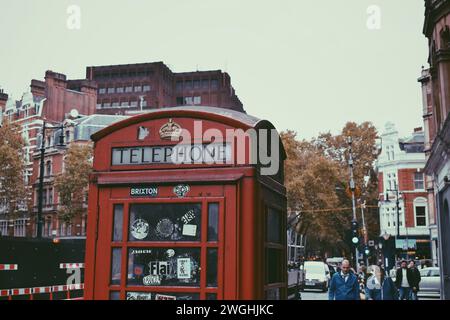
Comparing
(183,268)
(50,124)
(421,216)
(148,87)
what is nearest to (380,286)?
(183,268)

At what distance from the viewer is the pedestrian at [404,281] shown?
A: 509 inches

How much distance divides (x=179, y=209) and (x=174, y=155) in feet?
1.72

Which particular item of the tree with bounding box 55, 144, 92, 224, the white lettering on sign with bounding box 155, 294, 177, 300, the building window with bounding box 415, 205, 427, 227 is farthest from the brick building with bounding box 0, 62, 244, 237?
the white lettering on sign with bounding box 155, 294, 177, 300

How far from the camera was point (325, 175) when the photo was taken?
113 ft

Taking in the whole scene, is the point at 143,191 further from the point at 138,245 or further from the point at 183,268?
the point at 183,268

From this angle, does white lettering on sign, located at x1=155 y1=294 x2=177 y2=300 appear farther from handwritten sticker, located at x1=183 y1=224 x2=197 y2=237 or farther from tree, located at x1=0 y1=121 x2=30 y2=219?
tree, located at x1=0 y1=121 x2=30 y2=219

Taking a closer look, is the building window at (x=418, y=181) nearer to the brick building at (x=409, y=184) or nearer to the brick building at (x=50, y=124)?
the brick building at (x=409, y=184)

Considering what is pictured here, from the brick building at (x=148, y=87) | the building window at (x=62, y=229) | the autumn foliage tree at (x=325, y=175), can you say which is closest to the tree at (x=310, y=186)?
the autumn foliage tree at (x=325, y=175)

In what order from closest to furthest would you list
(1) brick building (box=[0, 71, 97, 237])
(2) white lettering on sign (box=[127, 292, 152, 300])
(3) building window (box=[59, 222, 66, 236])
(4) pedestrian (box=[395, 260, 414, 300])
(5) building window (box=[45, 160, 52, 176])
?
(2) white lettering on sign (box=[127, 292, 152, 300]), (4) pedestrian (box=[395, 260, 414, 300]), (1) brick building (box=[0, 71, 97, 237]), (5) building window (box=[45, 160, 52, 176]), (3) building window (box=[59, 222, 66, 236])

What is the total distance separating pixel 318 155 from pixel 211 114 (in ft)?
103

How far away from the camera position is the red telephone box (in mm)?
5160

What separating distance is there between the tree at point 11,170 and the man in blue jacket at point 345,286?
81.0 ft

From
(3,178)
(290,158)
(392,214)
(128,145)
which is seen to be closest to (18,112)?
(3,178)

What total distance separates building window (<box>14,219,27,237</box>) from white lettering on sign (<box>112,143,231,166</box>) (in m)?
31.8
